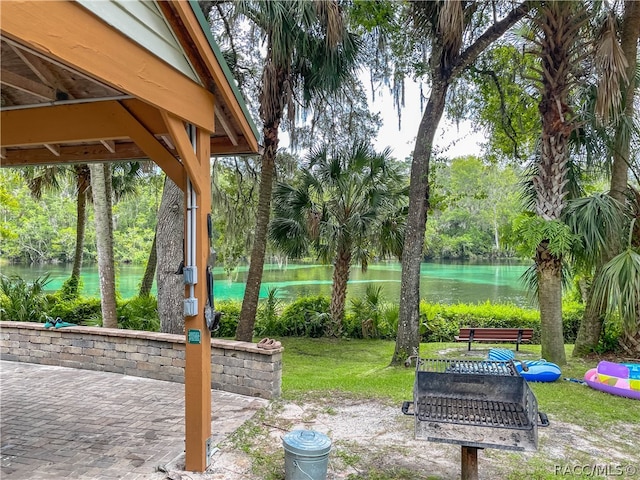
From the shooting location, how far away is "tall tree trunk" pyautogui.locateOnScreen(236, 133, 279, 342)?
761 centimetres

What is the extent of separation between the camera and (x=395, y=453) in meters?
3.63

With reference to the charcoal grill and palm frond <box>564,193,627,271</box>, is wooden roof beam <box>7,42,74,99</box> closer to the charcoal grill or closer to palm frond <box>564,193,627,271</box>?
the charcoal grill

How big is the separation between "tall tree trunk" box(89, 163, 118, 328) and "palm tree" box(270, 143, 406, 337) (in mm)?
3411

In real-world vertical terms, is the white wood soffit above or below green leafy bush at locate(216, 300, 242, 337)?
above

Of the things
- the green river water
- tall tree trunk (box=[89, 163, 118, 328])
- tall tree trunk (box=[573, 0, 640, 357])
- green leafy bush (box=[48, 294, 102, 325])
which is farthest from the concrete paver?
the green river water

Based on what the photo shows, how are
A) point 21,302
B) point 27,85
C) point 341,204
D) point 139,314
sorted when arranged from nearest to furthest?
point 27,85 < point 21,302 < point 139,314 < point 341,204

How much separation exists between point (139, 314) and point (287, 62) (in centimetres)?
607

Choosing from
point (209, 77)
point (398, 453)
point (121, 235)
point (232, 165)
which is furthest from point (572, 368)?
point (121, 235)

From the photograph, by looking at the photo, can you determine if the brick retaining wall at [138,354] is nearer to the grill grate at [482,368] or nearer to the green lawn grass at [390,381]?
the green lawn grass at [390,381]

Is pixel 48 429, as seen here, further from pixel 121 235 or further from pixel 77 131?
pixel 121 235

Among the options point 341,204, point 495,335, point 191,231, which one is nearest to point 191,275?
point 191,231

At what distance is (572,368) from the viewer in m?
6.41

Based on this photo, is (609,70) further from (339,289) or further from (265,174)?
(339,289)

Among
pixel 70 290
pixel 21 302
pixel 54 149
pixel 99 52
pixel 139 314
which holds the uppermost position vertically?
pixel 54 149
